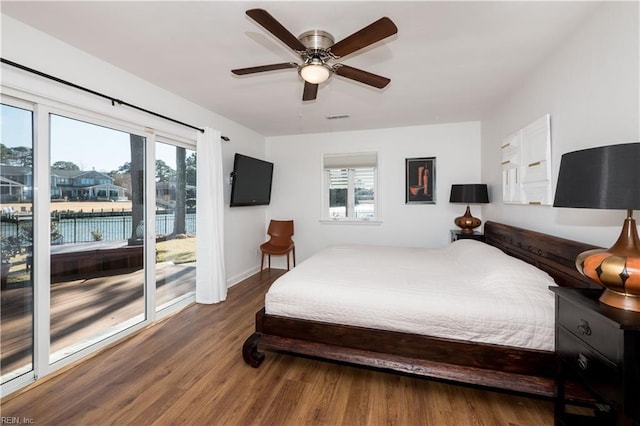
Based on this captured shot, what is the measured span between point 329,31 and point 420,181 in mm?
3047

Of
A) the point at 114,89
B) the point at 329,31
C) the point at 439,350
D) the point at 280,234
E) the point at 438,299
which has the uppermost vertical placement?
the point at 329,31

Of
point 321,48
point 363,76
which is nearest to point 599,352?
point 363,76

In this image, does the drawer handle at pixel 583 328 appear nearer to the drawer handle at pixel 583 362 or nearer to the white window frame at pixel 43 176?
the drawer handle at pixel 583 362

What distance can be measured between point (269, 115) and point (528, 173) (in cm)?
317

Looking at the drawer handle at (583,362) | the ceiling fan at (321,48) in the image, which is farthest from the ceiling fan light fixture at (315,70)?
the drawer handle at (583,362)

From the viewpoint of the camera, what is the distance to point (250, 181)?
14.2 ft

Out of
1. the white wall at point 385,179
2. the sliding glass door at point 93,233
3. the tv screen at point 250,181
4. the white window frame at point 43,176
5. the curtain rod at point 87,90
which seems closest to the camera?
the curtain rod at point 87,90

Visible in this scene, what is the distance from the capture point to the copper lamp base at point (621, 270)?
114cm

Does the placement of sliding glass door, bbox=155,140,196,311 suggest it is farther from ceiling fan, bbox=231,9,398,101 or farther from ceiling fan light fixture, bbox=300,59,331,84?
ceiling fan light fixture, bbox=300,59,331,84

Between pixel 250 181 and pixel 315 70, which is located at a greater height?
pixel 315 70

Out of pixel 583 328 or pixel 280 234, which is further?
pixel 280 234

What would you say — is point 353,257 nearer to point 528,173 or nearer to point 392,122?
point 528,173

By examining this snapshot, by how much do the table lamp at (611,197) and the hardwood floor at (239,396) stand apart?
1.03 metres

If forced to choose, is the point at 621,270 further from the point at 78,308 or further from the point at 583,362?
the point at 78,308
